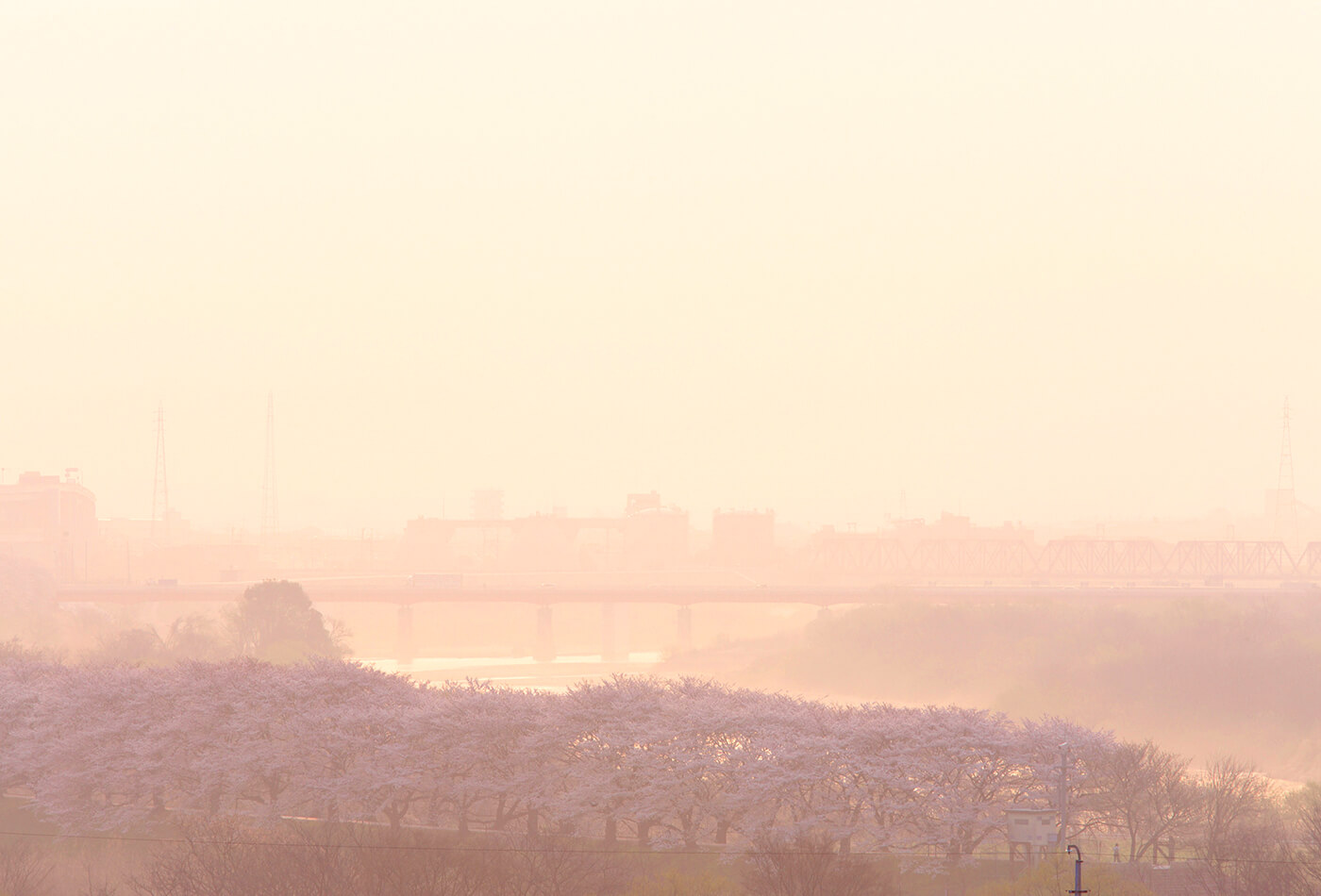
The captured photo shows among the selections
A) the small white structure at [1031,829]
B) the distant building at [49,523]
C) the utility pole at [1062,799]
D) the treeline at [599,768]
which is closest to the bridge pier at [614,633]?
the distant building at [49,523]

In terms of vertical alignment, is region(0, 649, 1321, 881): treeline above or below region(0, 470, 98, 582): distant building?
below

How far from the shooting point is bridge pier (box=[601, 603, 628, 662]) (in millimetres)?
170000

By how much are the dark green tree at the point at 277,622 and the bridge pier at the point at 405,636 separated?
146 ft

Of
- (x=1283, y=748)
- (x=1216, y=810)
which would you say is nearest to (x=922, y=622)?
(x=1283, y=748)

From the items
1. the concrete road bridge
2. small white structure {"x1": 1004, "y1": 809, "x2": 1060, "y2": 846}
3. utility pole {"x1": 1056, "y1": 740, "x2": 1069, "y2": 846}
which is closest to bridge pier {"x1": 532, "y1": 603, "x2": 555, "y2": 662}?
the concrete road bridge

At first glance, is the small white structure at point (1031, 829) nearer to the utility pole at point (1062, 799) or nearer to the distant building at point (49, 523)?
the utility pole at point (1062, 799)

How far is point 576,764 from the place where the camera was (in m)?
50.6

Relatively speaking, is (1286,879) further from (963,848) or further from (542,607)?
(542,607)

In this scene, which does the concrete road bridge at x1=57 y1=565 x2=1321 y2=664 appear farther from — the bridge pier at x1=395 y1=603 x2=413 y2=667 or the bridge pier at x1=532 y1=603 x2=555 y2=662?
the bridge pier at x1=395 y1=603 x2=413 y2=667

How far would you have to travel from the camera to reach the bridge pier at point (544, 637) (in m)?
166

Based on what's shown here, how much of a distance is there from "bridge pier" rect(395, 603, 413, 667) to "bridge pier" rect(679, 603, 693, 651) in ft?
106

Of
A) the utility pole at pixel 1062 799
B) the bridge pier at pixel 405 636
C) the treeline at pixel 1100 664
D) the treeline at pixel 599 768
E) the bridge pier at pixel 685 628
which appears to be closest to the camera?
the utility pole at pixel 1062 799

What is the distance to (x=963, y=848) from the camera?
45.5 meters

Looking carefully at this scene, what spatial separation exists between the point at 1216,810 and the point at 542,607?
123 metres
